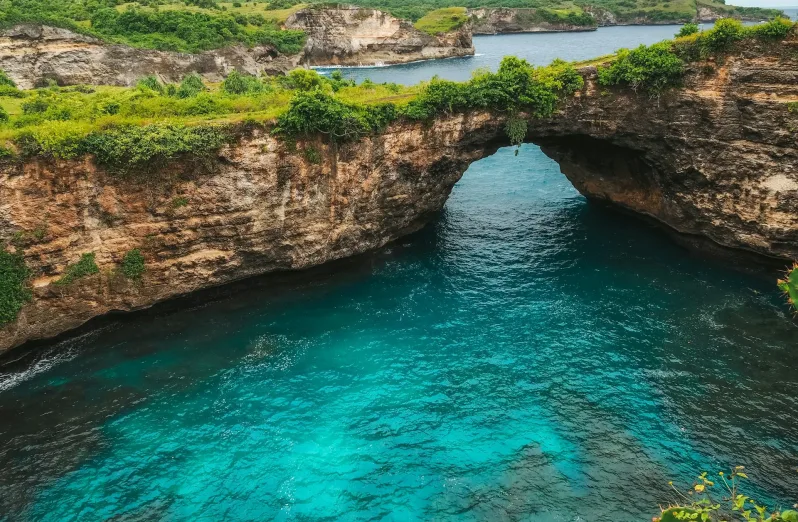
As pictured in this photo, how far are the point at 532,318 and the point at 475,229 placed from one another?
1234cm

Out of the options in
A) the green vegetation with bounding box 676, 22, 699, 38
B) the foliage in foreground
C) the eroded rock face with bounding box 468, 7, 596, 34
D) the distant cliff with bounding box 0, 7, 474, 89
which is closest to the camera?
the foliage in foreground

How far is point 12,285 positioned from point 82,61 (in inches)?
2113

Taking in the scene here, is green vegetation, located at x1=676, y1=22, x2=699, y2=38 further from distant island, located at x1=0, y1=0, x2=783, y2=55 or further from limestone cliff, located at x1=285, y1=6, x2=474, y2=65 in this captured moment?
limestone cliff, located at x1=285, y1=6, x2=474, y2=65

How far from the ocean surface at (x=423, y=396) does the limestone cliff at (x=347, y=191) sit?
2417 mm

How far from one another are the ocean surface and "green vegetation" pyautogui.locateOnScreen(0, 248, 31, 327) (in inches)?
132

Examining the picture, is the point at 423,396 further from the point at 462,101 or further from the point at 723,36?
the point at 723,36

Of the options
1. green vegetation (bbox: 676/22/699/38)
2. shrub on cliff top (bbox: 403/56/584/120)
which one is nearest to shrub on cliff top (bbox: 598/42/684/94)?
shrub on cliff top (bbox: 403/56/584/120)

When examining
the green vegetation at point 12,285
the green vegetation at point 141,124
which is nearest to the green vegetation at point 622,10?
the green vegetation at point 141,124

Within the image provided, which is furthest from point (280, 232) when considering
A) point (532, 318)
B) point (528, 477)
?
point (528, 477)

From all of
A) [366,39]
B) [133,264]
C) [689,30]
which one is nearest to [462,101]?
[689,30]

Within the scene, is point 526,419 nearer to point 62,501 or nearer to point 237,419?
point 237,419

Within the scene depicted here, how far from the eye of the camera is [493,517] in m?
20.0

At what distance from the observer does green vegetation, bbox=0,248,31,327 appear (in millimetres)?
26188

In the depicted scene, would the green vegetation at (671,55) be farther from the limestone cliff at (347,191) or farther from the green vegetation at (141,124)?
the green vegetation at (141,124)
